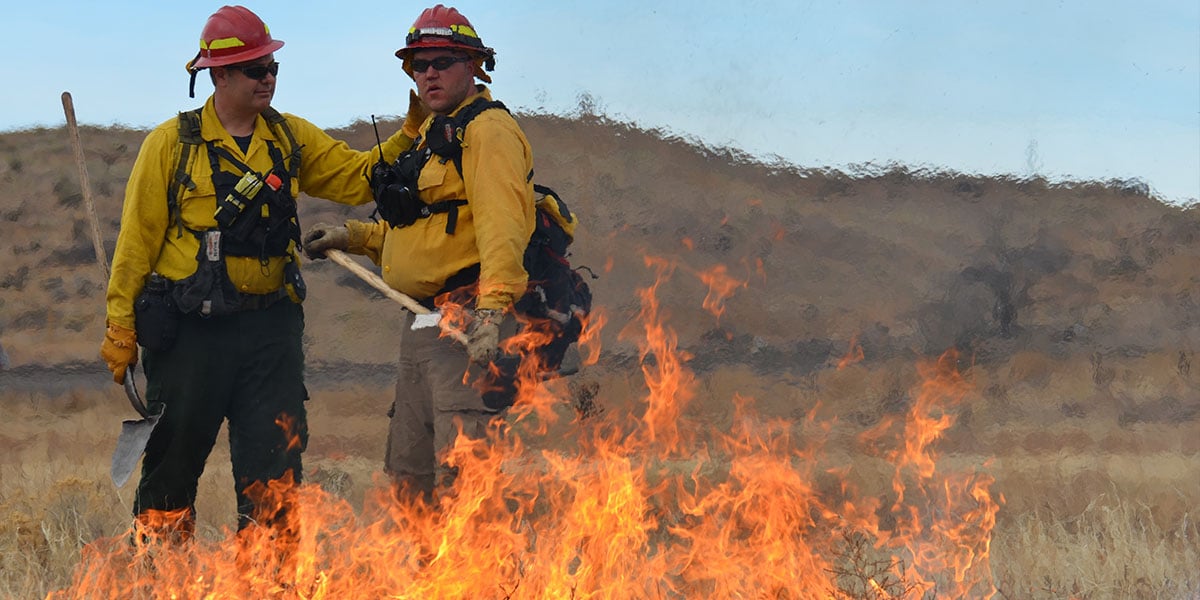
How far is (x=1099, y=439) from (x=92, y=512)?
1063 cm

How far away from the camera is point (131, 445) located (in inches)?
193

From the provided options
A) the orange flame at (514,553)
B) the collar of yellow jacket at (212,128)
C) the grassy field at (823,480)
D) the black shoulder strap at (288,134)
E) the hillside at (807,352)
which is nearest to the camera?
the orange flame at (514,553)

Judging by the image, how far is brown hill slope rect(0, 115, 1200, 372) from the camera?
67.2 ft

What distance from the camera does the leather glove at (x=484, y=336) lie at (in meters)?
4.51

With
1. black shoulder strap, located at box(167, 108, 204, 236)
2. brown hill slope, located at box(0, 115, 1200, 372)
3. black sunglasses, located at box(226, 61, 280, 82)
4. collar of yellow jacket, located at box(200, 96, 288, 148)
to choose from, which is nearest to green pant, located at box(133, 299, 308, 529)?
black shoulder strap, located at box(167, 108, 204, 236)

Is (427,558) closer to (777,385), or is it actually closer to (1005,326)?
(777,385)

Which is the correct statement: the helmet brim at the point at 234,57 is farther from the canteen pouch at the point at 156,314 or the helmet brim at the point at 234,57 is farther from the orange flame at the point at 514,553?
the orange flame at the point at 514,553

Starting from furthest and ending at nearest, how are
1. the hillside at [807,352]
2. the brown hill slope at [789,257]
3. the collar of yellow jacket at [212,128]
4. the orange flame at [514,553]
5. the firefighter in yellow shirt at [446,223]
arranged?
the brown hill slope at [789,257]
the hillside at [807,352]
the collar of yellow jacket at [212,128]
the firefighter in yellow shirt at [446,223]
the orange flame at [514,553]

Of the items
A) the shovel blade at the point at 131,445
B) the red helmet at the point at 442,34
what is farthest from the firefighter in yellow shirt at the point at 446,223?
the shovel blade at the point at 131,445

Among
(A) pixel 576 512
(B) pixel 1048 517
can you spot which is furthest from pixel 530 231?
(B) pixel 1048 517

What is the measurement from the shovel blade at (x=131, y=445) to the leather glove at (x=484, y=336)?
4.55 ft

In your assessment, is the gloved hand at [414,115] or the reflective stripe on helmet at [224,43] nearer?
the reflective stripe on helmet at [224,43]

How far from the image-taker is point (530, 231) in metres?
4.81

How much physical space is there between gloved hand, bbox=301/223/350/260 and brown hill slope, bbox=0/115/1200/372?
40.8 feet
